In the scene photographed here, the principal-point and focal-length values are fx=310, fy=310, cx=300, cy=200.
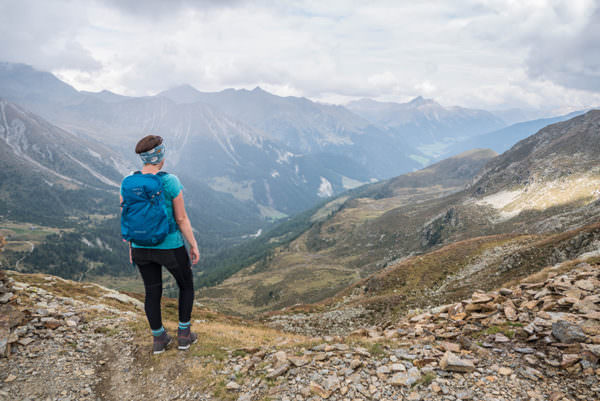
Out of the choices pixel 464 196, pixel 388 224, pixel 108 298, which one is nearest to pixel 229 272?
pixel 388 224

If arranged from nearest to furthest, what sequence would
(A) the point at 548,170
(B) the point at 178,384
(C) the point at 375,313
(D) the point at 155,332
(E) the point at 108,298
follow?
(B) the point at 178,384
(D) the point at 155,332
(E) the point at 108,298
(C) the point at 375,313
(A) the point at 548,170

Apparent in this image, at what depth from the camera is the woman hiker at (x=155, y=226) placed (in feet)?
24.8

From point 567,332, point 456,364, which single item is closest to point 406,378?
point 456,364

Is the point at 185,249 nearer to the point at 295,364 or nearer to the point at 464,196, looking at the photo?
the point at 295,364

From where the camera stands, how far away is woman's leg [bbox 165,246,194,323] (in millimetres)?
8250

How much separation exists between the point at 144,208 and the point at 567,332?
11155 mm

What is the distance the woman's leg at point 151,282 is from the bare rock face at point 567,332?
10.6m

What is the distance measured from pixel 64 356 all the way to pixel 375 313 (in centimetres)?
2334

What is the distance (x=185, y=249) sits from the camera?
28.6 feet

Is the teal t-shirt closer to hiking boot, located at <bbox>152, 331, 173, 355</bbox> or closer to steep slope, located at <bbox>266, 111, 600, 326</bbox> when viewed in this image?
hiking boot, located at <bbox>152, 331, 173, 355</bbox>

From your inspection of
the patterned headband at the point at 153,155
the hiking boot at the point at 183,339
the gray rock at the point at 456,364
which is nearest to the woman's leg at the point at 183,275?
the hiking boot at the point at 183,339

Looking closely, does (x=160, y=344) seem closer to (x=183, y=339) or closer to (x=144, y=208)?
(x=183, y=339)

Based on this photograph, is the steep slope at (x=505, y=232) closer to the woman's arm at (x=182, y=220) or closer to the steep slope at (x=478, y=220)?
the steep slope at (x=478, y=220)

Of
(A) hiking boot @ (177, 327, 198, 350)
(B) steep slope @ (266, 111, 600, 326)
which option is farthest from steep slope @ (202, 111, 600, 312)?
(A) hiking boot @ (177, 327, 198, 350)
